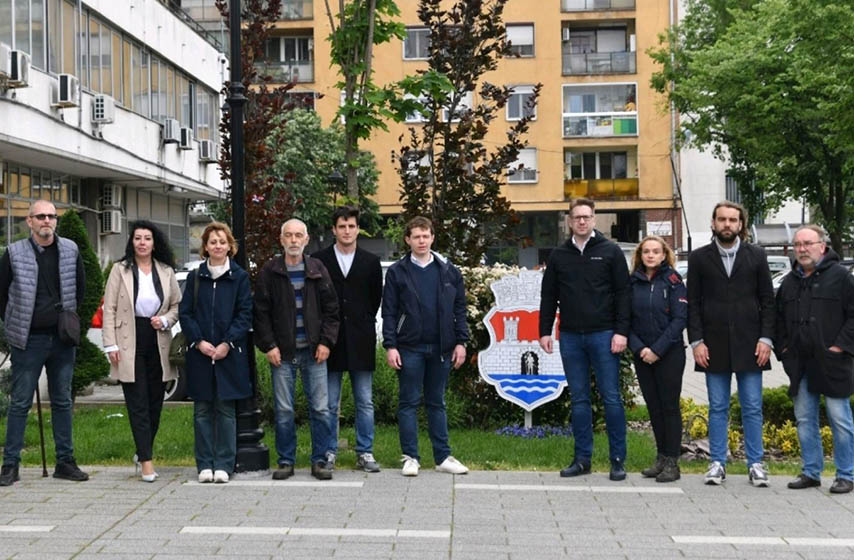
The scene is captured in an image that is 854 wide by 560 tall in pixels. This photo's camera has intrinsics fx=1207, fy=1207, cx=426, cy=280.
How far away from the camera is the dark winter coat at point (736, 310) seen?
868cm

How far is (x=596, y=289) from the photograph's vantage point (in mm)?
8977

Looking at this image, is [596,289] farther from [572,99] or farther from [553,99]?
[572,99]

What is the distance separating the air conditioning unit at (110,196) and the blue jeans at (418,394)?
2031 cm

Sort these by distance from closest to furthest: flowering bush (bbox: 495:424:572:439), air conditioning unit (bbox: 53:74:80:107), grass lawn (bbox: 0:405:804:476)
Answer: grass lawn (bbox: 0:405:804:476)
flowering bush (bbox: 495:424:572:439)
air conditioning unit (bbox: 53:74:80:107)

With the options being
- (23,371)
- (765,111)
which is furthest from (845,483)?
(765,111)

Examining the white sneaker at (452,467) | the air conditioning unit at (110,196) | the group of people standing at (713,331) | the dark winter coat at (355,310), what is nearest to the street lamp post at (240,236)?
the dark winter coat at (355,310)

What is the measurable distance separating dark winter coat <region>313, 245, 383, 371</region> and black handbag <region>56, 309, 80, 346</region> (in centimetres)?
186

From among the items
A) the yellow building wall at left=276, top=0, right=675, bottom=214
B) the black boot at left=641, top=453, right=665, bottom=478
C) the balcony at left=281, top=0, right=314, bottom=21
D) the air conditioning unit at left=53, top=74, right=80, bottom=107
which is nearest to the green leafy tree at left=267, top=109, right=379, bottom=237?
the yellow building wall at left=276, top=0, right=675, bottom=214

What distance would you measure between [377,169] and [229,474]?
43038mm

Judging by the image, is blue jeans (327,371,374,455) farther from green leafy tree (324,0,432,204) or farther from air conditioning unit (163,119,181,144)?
air conditioning unit (163,119,181,144)

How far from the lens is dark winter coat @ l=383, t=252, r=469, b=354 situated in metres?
9.12

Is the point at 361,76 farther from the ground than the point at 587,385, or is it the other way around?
the point at 361,76

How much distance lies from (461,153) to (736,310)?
4482 millimetres

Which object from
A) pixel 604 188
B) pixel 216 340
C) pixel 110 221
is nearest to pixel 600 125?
pixel 604 188
